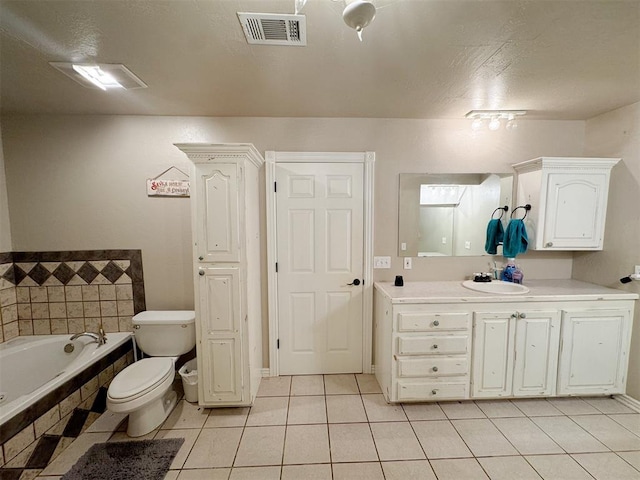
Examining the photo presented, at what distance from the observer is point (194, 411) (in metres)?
2.06

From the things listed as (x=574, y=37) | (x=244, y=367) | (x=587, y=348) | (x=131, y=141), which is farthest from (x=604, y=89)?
(x=131, y=141)

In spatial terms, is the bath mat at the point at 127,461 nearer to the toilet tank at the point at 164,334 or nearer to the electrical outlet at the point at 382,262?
the toilet tank at the point at 164,334

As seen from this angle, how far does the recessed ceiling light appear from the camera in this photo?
5.08ft

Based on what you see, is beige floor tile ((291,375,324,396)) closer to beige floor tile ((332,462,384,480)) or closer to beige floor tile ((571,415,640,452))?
beige floor tile ((332,462,384,480))

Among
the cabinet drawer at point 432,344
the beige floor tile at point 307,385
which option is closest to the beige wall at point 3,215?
the beige floor tile at point 307,385

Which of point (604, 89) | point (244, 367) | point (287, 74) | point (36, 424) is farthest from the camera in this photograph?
point (244, 367)

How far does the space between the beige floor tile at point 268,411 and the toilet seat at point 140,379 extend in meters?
0.69

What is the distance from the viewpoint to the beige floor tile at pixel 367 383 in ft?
7.45

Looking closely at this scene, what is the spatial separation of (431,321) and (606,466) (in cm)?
122

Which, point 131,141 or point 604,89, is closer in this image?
point 604,89

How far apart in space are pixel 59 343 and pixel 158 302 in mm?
863

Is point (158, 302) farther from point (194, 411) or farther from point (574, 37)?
point (574, 37)

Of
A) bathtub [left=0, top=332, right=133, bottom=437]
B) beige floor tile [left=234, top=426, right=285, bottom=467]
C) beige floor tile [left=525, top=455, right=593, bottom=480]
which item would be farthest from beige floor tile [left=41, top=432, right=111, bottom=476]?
beige floor tile [left=525, top=455, right=593, bottom=480]

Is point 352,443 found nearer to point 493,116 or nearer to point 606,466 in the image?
point 606,466
